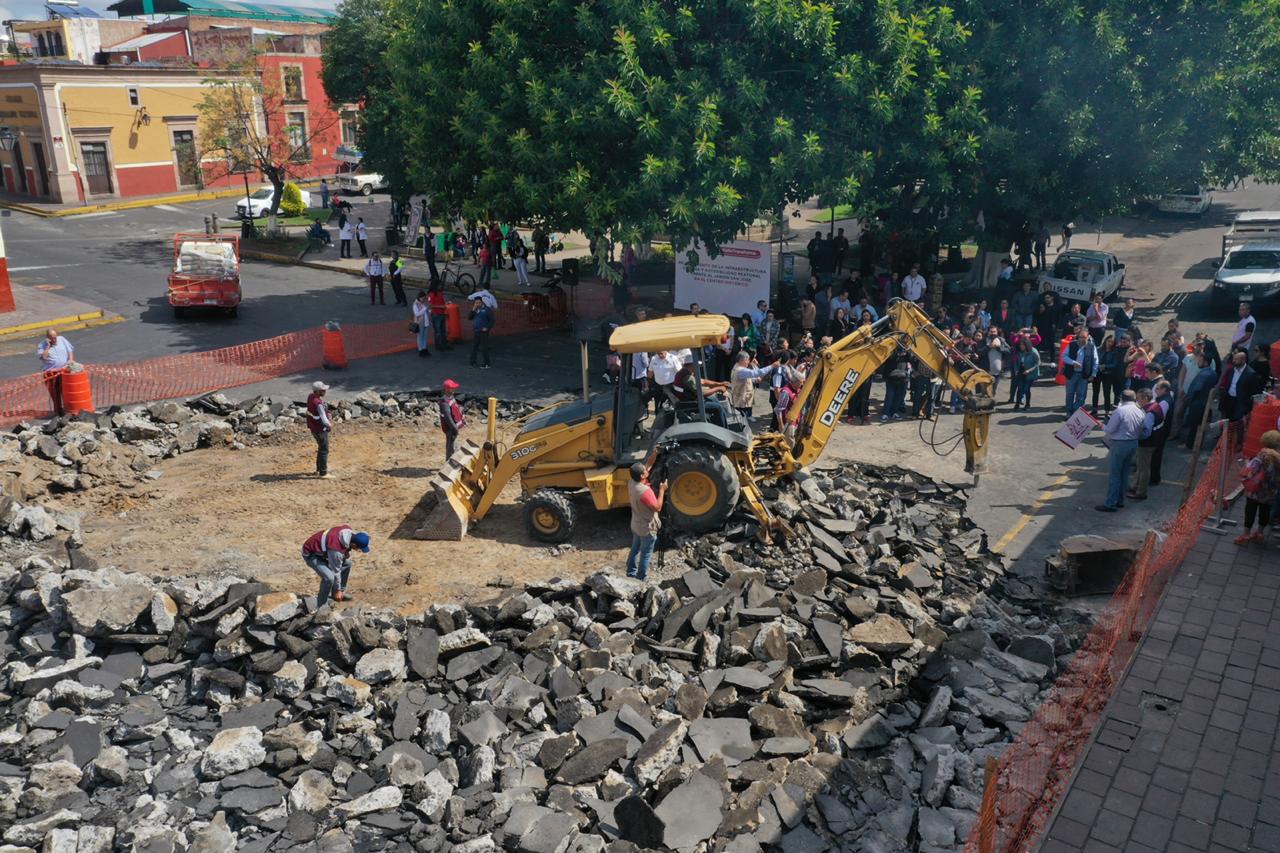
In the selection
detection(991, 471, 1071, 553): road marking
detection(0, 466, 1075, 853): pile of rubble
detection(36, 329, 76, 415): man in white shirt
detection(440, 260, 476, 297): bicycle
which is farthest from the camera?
detection(440, 260, 476, 297): bicycle

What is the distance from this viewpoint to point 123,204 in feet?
152

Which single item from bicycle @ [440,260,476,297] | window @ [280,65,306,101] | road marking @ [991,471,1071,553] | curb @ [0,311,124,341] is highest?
window @ [280,65,306,101]

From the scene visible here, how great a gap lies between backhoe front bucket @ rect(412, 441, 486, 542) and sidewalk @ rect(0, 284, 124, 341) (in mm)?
16369

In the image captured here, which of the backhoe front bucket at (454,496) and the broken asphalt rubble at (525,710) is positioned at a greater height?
the backhoe front bucket at (454,496)

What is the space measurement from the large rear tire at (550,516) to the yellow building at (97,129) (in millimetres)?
37605

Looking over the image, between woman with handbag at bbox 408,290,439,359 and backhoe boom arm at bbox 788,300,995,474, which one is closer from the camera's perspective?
backhoe boom arm at bbox 788,300,995,474

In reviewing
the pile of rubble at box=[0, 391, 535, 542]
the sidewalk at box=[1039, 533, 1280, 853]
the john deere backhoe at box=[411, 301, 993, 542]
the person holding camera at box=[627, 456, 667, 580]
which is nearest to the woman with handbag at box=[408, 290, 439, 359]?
the pile of rubble at box=[0, 391, 535, 542]

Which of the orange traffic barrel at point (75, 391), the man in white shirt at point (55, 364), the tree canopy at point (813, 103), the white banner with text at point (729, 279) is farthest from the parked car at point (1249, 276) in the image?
the man in white shirt at point (55, 364)

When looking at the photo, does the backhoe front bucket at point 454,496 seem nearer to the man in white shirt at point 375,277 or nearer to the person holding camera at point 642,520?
the person holding camera at point 642,520

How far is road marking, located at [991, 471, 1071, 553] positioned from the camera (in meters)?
13.6

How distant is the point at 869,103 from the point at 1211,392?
26.7 ft

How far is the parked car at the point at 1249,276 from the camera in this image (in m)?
24.6

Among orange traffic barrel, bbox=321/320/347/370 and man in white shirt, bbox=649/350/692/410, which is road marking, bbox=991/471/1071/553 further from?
orange traffic barrel, bbox=321/320/347/370

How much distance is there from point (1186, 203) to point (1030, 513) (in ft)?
101
